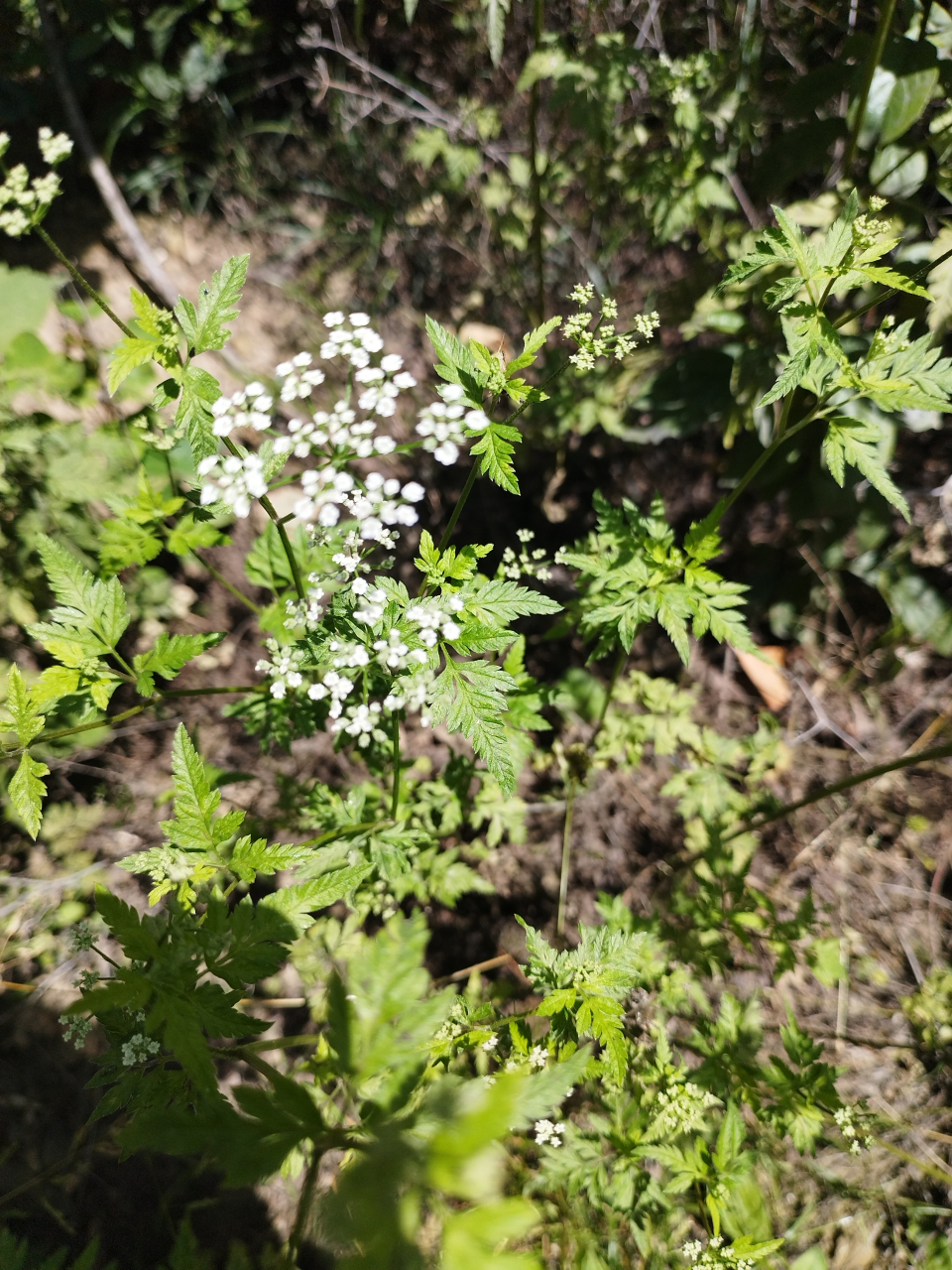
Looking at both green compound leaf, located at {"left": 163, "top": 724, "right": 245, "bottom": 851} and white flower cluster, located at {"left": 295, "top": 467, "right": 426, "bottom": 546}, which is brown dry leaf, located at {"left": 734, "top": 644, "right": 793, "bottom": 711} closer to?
white flower cluster, located at {"left": 295, "top": 467, "right": 426, "bottom": 546}

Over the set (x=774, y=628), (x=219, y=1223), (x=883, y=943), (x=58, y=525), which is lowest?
(x=883, y=943)

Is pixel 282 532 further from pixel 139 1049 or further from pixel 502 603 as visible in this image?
pixel 139 1049

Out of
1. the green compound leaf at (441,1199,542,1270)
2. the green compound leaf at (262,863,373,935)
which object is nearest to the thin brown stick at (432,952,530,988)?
the green compound leaf at (262,863,373,935)

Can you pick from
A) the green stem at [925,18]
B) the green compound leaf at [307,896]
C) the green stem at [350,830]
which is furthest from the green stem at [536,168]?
the green compound leaf at [307,896]

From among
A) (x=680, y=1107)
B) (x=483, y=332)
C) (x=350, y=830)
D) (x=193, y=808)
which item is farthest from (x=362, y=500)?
(x=483, y=332)

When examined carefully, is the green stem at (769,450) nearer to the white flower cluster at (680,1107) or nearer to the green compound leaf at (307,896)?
the green compound leaf at (307,896)

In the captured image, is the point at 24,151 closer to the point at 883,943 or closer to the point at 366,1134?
the point at 366,1134

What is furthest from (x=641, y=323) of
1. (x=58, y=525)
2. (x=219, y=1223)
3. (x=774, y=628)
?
(x=219, y=1223)
